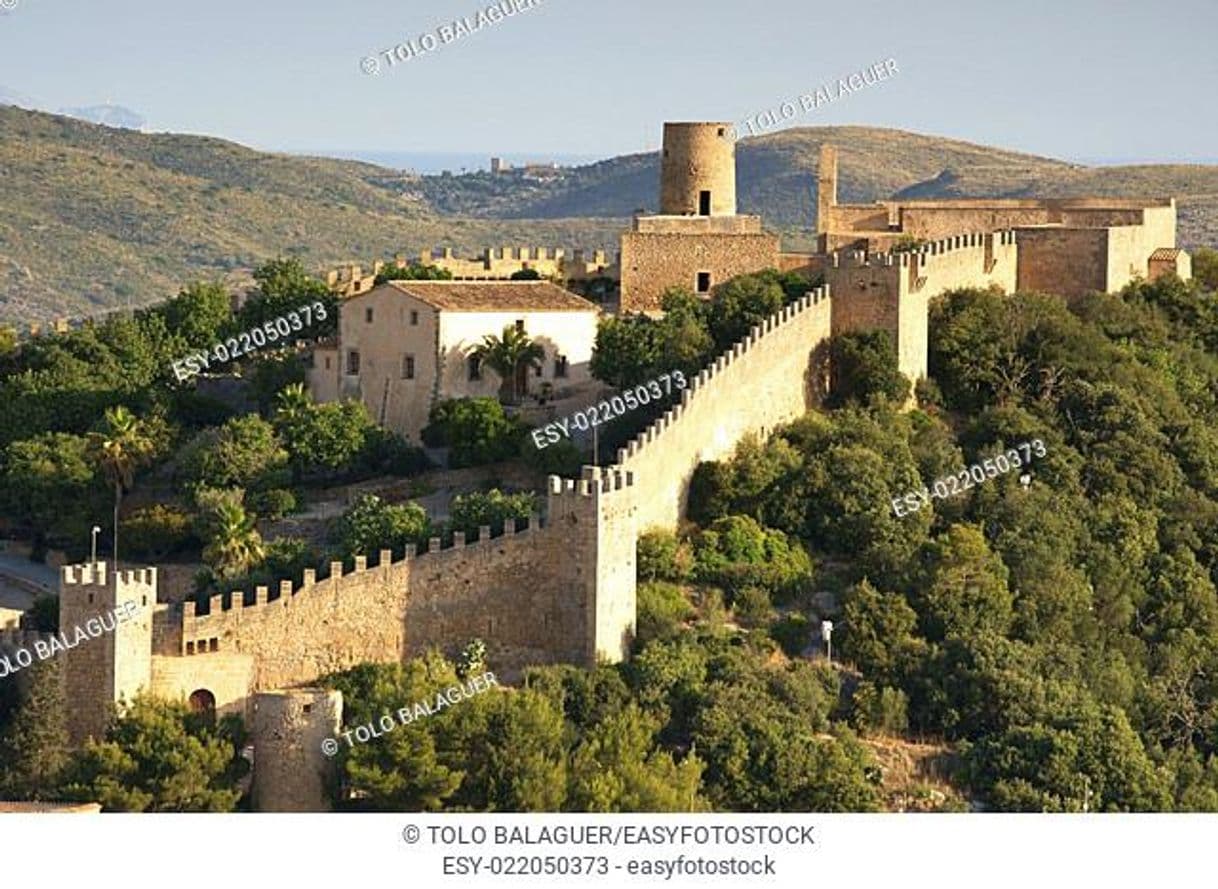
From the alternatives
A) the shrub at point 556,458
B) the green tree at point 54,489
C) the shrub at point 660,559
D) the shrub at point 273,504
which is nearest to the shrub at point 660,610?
the shrub at point 660,559

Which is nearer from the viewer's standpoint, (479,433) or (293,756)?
(293,756)

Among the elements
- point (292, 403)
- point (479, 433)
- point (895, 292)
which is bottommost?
point (479, 433)

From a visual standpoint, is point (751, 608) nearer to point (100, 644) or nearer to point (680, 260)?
point (100, 644)

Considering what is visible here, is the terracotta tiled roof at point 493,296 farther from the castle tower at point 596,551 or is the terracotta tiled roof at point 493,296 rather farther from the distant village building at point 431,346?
the castle tower at point 596,551

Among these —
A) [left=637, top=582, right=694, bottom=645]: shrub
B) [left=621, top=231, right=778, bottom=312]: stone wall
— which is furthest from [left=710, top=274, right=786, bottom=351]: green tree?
[left=637, top=582, right=694, bottom=645]: shrub

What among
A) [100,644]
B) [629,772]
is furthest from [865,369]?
[100,644]

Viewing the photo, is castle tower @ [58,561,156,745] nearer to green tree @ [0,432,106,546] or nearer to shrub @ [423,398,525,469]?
shrub @ [423,398,525,469]
